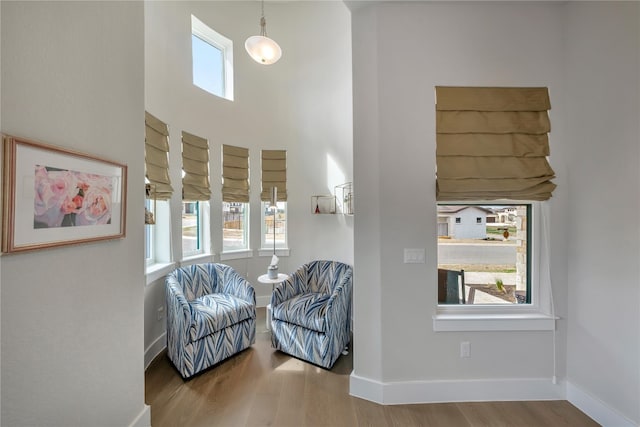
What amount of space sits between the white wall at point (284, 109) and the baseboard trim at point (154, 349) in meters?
0.89

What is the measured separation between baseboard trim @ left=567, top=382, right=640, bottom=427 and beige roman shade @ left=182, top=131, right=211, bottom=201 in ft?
12.6

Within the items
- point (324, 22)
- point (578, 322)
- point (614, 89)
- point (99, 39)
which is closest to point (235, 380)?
point (99, 39)

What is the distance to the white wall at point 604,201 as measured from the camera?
161cm

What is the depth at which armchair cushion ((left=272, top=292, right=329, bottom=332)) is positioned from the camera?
2.37 metres

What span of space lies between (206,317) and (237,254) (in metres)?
1.52

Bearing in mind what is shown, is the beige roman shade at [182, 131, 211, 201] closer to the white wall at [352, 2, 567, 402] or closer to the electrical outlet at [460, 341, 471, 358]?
the white wall at [352, 2, 567, 402]

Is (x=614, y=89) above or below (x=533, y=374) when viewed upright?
above

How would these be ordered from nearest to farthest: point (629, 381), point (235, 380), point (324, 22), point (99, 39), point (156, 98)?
point (99, 39)
point (629, 381)
point (235, 380)
point (156, 98)
point (324, 22)

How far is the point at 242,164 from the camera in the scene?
377cm

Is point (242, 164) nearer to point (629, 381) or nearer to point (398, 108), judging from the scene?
point (398, 108)

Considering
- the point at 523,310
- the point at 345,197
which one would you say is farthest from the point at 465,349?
the point at 345,197

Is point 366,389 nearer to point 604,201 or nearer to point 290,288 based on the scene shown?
point 290,288

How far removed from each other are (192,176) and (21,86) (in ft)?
7.43

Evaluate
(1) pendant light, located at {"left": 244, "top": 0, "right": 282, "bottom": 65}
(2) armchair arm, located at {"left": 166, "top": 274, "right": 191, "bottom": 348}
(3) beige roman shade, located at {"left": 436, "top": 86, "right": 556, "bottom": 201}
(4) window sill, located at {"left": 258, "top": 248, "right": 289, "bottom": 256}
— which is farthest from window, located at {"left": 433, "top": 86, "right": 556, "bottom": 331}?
(4) window sill, located at {"left": 258, "top": 248, "right": 289, "bottom": 256}
